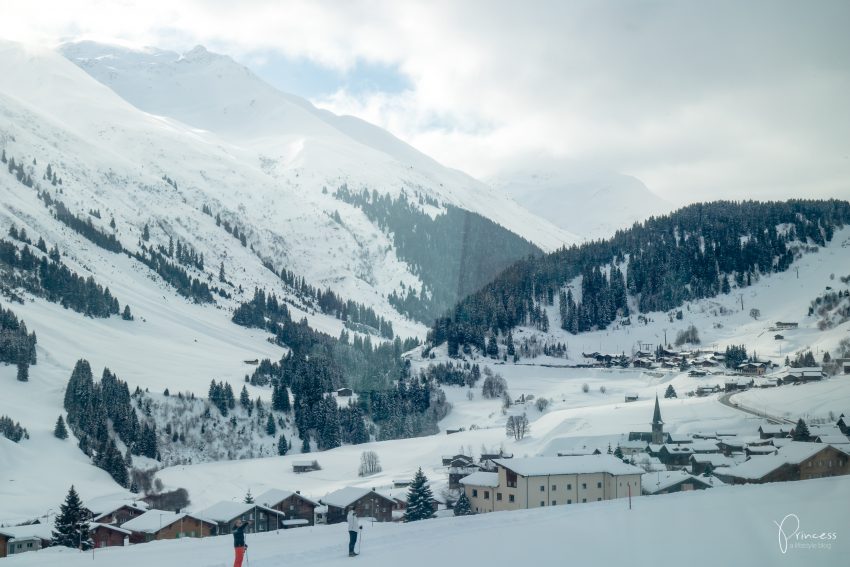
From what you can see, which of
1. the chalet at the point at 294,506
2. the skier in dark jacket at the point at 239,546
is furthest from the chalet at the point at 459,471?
the skier in dark jacket at the point at 239,546

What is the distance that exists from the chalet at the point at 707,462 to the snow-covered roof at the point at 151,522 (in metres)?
29.1

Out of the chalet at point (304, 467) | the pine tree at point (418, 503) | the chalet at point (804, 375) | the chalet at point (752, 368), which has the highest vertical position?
the chalet at point (752, 368)

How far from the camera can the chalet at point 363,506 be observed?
46.9 metres

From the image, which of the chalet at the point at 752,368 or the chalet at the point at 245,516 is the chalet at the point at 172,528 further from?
the chalet at the point at 752,368

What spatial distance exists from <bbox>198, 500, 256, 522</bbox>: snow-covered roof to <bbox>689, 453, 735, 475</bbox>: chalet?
25.4 metres

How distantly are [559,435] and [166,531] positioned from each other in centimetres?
4081

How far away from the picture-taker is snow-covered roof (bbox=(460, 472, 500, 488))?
1648 inches

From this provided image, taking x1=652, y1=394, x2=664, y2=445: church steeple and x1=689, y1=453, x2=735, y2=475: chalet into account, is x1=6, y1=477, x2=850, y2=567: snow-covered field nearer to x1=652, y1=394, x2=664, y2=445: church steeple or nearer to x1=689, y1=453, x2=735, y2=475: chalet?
x1=689, y1=453, x2=735, y2=475: chalet

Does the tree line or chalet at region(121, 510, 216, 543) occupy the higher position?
the tree line

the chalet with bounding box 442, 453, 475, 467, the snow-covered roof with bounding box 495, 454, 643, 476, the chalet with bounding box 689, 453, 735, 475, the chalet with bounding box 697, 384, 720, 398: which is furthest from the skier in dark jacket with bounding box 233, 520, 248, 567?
the chalet with bounding box 697, 384, 720, 398

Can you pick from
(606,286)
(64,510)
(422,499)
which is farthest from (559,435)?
(606,286)

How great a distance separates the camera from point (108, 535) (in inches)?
1742

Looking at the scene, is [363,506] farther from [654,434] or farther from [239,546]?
[239,546]

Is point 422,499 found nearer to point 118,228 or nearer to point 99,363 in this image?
point 99,363
